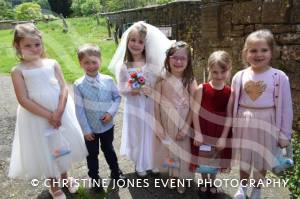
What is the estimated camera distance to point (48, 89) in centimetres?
303

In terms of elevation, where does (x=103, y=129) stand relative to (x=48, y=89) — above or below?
below

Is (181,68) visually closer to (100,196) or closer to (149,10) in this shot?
(100,196)

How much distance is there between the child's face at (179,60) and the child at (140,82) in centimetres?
32

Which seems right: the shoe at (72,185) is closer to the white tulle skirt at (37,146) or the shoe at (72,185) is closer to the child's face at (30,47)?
the white tulle skirt at (37,146)

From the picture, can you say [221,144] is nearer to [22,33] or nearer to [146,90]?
[146,90]

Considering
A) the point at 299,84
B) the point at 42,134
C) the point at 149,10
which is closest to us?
the point at 42,134

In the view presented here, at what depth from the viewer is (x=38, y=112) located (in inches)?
116

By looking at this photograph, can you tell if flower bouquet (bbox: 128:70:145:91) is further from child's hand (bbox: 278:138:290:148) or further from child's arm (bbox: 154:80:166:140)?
child's hand (bbox: 278:138:290:148)

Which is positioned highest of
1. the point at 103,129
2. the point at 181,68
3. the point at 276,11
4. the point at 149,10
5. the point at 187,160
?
the point at 149,10

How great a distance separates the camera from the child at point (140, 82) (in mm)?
3248

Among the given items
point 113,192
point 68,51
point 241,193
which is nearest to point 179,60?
point 241,193

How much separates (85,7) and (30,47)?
37391 mm

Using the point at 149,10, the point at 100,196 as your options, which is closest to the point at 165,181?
the point at 100,196

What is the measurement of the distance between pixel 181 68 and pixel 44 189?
197cm
